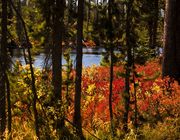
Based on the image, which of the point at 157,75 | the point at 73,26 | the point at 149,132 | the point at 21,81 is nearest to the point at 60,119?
the point at 21,81

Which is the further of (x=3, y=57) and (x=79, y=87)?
(x=79, y=87)

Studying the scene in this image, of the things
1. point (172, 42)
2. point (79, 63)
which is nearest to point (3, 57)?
point (79, 63)

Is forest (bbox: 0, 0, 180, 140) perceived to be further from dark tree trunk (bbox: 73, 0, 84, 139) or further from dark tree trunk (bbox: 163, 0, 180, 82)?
dark tree trunk (bbox: 163, 0, 180, 82)

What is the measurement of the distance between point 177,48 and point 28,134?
7.18 m

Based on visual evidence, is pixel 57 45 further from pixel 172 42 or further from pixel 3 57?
pixel 172 42

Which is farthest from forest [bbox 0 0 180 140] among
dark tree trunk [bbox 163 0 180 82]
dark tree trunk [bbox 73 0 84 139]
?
dark tree trunk [bbox 163 0 180 82]

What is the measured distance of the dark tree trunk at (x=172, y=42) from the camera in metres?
15.2

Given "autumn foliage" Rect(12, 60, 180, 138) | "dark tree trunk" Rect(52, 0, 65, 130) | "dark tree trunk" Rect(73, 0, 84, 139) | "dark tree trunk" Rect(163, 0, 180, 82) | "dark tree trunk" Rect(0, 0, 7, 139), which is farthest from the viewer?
"dark tree trunk" Rect(163, 0, 180, 82)

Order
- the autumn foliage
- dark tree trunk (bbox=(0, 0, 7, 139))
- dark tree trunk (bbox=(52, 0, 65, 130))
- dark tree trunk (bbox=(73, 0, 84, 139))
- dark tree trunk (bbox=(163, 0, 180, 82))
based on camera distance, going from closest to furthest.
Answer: dark tree trunk (bbox=(0, 0, 7, 139)) → dark tree trunk (bbox=(73, 0, 84, 139)) → dark tree trunk (bbox=(52, 0, 65, 130)) → the autumn foliage → dark tree trunk (bbox=(163, 0, 180, 82))

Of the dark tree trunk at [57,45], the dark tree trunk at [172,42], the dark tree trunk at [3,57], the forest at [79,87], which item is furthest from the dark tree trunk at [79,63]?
the dark tree trunk at [172,42]

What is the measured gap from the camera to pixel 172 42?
15.3 m

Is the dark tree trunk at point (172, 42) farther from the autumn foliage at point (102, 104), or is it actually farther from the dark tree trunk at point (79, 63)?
the dark tree trunk at point (79, 63)

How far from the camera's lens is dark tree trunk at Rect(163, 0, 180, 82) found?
599 inches

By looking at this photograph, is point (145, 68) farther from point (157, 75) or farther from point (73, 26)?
point (73, 26)
